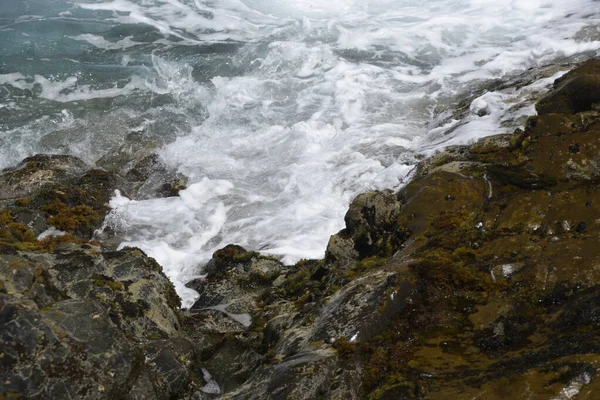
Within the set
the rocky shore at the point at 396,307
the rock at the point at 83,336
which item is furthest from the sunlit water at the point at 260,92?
the rocky shore at the point at 396,307

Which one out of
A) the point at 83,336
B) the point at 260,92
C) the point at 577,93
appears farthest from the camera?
the point at 260,92

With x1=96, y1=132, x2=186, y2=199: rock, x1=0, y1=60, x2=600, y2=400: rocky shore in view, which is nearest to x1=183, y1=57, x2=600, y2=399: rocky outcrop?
x1=0, y1=60, x2=600, y2=400: rocky shore

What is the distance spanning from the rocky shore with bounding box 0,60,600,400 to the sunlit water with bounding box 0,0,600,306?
3694 mm

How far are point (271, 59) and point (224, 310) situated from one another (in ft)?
68.2

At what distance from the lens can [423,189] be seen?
9.03m

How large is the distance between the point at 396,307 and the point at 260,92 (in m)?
20.5

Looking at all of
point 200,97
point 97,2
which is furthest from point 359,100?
point 97,2

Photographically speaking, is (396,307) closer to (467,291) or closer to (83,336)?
(467,291)

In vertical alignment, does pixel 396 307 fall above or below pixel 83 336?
above

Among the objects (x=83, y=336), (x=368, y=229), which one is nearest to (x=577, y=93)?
(x=368, y=229)

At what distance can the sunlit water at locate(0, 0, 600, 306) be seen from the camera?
15992 mm

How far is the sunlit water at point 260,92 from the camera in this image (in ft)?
52.5

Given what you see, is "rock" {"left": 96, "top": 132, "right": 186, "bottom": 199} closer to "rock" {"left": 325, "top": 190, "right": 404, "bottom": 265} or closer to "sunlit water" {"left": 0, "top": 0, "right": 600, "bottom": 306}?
"sunlit water" {"left": 0, "top": 0, "right": 600, "bottom": 306}

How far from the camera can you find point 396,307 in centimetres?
616
